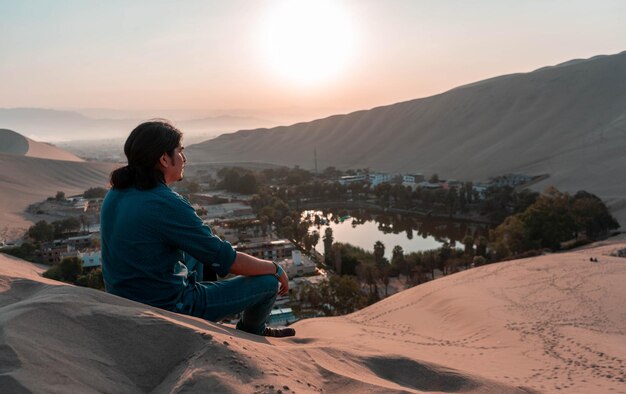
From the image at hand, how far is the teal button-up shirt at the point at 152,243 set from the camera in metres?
2.44

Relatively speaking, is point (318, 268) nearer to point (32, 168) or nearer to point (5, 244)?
point (5, 244)

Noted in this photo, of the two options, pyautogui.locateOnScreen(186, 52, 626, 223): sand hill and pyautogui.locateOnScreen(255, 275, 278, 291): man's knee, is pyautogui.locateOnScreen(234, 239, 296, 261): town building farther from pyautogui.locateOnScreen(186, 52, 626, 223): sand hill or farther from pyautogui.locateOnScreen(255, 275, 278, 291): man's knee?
pyautogui.locateOnScreen(186, 52, 626, 223): sand hill

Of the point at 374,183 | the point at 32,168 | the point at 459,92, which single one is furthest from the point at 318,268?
the point at 459,92

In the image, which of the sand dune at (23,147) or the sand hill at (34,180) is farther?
the sand dune at (23,147)

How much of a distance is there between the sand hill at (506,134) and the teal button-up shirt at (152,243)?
2944 centimetres

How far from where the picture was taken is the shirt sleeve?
244 cm

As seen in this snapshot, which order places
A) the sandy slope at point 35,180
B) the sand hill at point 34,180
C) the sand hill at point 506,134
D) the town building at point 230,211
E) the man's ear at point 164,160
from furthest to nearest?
1. the sand hill at point 506,134
2. the sandy slope at point 35,180
3. the sand hill at point 34,180
4. the town building at point 230,211
5. the man's ear at point 164,160

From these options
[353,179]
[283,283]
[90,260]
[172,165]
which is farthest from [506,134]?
[172,165]

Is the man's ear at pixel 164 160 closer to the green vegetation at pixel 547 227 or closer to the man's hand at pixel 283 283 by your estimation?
the man's hand at pixel 283 283

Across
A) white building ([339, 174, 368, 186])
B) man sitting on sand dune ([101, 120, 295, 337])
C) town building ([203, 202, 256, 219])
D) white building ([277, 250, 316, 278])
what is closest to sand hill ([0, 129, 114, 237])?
town building ([203, 202, 256, 219])

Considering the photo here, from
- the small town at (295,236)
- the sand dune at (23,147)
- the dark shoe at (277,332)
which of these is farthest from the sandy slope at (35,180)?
the dark shoe at (277,332)

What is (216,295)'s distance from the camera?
2850 millimetres

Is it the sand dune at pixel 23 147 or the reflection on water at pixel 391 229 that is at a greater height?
the sand dune at pixel 23 147

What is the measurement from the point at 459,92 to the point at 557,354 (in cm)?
7452
